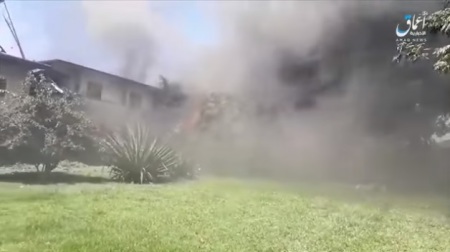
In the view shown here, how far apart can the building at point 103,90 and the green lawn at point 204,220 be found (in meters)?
0.44

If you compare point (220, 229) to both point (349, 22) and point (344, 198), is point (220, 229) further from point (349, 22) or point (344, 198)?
point (349, 22)

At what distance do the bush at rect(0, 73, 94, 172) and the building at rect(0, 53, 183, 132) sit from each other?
7 centimetres

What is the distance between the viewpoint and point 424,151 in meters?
3.35

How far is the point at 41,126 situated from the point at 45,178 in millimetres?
328

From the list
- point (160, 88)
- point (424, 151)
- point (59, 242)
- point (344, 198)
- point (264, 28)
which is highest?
point (264, 28)

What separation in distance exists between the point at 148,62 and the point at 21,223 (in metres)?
1.26

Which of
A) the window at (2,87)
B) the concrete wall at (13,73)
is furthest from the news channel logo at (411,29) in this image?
the window at (2,87)

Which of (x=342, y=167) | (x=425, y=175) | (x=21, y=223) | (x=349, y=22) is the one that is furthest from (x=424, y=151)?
(x=21, y=223)

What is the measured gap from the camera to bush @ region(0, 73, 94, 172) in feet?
10.6

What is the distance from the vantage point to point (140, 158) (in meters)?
3.29

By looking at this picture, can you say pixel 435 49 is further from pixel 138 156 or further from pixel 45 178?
pixel 45 178

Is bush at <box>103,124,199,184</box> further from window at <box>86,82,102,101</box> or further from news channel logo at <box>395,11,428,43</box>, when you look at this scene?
news channel logo at <box>395,11,428,43</box>

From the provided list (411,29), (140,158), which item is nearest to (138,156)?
(140,158)

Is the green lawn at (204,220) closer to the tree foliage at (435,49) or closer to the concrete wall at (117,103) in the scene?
the concrete wall at (117,103)
